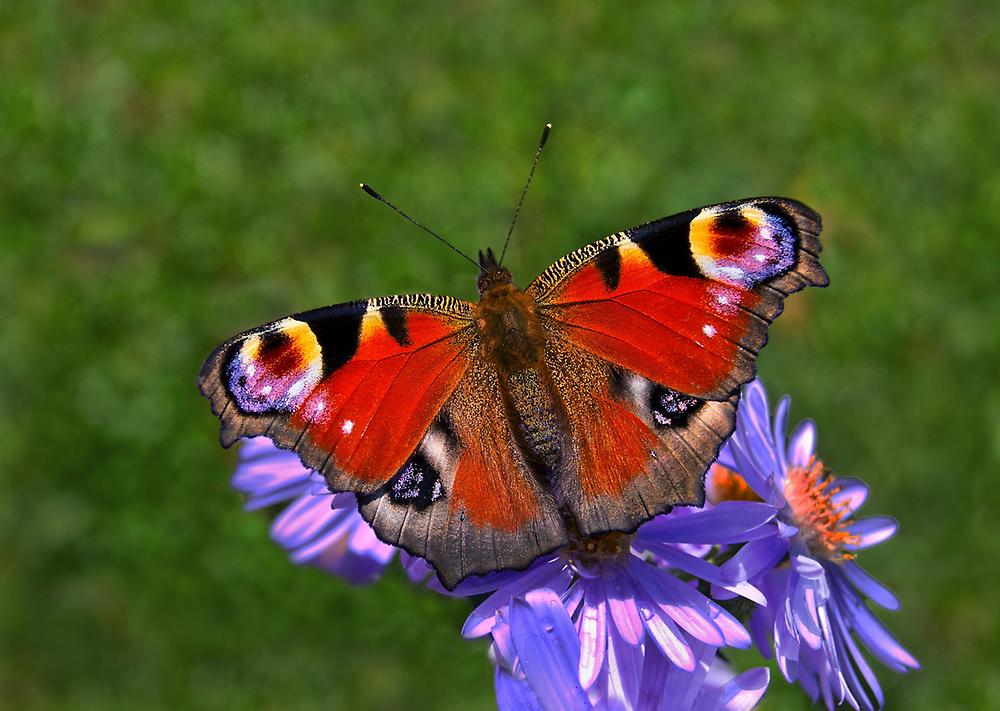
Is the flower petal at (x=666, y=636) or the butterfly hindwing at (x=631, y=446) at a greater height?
the butterfly hindwing at (x=631, y=446)

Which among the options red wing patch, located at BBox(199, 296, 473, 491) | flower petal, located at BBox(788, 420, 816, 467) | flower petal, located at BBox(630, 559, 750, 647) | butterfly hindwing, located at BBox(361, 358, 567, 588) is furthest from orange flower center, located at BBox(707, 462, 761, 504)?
red wing patch, located at BBox(199, 296, 473, 491)

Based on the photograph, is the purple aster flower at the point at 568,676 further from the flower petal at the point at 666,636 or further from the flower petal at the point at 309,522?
the flower petal at the point at 309,522

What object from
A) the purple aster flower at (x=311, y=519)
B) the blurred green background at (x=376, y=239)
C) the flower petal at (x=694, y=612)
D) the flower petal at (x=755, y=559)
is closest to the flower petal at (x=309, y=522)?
the purple aster flower at (x=311, y=519)

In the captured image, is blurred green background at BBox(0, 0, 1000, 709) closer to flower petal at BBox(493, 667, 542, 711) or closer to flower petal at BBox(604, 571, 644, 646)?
flower petal at BBox(604, 571, 644, 646)

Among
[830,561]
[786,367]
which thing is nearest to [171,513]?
[786,367]

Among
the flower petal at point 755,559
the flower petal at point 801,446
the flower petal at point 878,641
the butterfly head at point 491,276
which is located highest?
the butterfly head at point 491,276

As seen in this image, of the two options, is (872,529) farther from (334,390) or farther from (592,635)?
(334,390)

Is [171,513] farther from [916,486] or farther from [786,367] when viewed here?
[916,486]

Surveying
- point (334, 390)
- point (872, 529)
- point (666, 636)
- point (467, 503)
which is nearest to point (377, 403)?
point (334, 390)
